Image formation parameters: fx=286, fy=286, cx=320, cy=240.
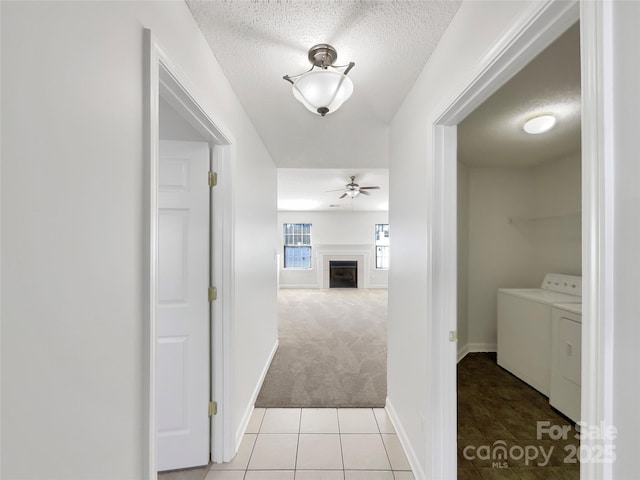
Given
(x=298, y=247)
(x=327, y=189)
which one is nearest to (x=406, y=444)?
(x=327, y=189)

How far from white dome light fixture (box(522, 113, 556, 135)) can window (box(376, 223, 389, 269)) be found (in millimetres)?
6858

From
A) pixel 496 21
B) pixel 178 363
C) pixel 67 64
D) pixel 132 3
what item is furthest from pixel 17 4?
pixel 178 363

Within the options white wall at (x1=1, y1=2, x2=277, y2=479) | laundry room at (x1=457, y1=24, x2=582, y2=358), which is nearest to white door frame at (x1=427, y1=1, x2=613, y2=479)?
white wall at (x1=1, y1=2, x2=277, y2=479)

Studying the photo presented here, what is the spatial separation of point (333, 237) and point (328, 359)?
19.3ft

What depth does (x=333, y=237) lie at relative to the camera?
922 cm

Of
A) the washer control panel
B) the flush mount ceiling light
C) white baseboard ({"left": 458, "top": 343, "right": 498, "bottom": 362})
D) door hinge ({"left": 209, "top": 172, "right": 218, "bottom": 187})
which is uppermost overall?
the flush mount ceiling light

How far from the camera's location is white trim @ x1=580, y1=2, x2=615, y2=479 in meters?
0.61

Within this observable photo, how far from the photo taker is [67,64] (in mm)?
657

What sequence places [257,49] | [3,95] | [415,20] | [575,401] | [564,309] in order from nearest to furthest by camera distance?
1. [3,95]
2. [415,20]
3. [257,49]
4. [575,401]
5. [564,309]

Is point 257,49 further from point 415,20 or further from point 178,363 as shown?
point 178,363

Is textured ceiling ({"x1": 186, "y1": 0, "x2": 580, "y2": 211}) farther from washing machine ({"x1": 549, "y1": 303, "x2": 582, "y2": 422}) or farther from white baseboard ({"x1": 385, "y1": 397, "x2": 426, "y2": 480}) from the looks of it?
white baseboard ({"x1": 385, "y1": 397, "x2": 426, "y2": 480})

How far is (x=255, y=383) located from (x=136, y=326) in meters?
2.03

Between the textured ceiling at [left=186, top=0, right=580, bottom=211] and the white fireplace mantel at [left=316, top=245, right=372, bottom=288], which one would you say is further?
the white fireplace mantel at [left=316, top=245, right=372, bottom=288]

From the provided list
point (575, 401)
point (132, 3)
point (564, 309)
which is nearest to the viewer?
point (132, 3)
